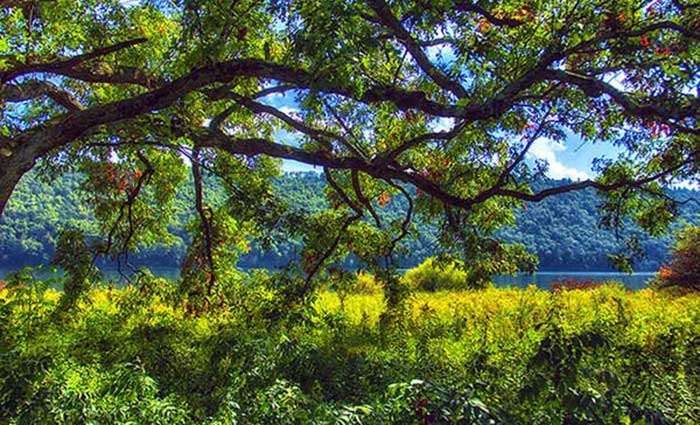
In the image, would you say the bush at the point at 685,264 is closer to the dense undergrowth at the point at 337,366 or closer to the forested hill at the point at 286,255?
the dense undergrowth at the point at 337,366

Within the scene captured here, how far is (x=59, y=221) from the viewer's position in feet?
→ 131

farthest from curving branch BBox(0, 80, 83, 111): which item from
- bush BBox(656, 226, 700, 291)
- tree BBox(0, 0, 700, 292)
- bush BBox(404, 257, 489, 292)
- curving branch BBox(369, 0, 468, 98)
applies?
bush BBox(656, 226, 700, 291)

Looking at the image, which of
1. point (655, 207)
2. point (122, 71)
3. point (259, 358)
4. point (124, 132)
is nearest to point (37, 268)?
point (124, 132)

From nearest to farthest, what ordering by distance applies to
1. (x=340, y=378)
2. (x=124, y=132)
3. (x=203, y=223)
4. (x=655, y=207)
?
(x=340, y=378) < (x=124, y=132) < (x=655, y=207) < (x=203, y=223)

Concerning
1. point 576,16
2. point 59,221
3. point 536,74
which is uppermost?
point 59,221

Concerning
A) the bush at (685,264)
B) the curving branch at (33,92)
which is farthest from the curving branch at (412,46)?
the bush at (685,264)

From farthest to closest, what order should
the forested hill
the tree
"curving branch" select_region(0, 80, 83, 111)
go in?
1. the forested hill
2. "curving branch" select_region(0, 80, 83, 111)
3. the tree

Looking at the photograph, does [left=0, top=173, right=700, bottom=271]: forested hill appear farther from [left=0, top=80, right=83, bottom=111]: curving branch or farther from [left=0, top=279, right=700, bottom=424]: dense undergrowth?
[left=0, top=80, right=83, bottom=111]: curving branch

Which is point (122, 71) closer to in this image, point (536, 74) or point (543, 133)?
point (536, 74)

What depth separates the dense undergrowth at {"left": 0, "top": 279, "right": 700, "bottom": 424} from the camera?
2.62m

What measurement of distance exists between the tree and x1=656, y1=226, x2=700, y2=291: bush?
344 inches

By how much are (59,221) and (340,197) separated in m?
39.3

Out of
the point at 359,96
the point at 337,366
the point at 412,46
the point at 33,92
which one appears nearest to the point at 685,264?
the point at 412,46

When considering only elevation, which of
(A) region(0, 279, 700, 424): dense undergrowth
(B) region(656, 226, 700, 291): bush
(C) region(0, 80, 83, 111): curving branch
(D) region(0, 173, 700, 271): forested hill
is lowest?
(A) region(0, 279, 700, 424): dense undergrowth
